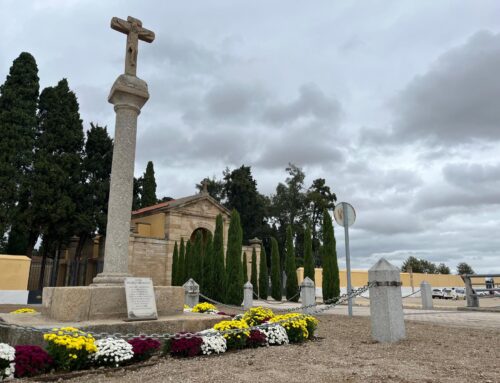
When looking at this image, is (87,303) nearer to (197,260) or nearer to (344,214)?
(344,214)

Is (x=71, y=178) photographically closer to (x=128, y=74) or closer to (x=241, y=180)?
(x=128, y=74)

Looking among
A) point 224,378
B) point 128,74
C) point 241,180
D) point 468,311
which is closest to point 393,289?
point 224,378

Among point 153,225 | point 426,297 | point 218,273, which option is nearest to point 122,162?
point 426,297

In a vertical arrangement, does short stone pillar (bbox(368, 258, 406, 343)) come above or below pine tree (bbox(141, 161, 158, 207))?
below

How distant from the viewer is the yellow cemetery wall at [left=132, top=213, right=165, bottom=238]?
30.3 meters

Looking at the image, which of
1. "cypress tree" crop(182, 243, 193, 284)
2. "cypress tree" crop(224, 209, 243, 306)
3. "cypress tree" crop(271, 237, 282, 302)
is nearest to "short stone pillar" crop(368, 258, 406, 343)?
"cypress tree" crop(224, 209, 243, 306)

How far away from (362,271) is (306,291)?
76.3ft

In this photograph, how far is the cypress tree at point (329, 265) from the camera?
17469 millimetres

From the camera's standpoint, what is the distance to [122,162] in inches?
334

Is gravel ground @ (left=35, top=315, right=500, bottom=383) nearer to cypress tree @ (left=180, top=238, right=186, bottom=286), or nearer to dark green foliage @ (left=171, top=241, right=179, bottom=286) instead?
cypress tree @ (left=180, top=238, right=186, bottom=286)

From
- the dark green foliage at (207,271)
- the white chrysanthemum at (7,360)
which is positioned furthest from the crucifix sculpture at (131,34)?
the dark green foliage at (207,271)

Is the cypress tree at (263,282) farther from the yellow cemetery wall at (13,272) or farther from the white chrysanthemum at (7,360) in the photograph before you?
the white chrysanthemum at (7,360)

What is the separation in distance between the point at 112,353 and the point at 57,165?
2394cm

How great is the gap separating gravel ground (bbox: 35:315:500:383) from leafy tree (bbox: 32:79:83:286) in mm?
22876
